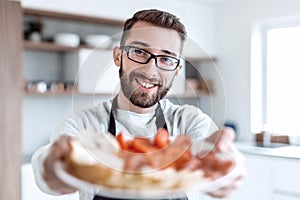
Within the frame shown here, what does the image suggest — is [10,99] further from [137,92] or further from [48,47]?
[137,92]

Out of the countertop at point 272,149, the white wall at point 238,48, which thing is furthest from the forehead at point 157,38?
the white wall at point 238,48

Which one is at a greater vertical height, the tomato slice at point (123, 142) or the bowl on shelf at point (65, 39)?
the bowl on shelf at point (65, 39)

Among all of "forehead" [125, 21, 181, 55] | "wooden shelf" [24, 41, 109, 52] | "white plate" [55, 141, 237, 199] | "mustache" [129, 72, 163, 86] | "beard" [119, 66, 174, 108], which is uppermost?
"wooden shelf" [24, 41, 109, 52]

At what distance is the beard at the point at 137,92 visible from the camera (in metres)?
0.87

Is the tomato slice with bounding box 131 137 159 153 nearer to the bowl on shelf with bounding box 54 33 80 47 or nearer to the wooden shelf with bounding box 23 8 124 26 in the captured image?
the wooden shelf with bounding box 23 8 124 26

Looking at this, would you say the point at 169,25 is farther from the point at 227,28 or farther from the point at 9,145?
the point at 227,28

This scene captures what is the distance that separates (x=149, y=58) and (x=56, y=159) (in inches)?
11.7

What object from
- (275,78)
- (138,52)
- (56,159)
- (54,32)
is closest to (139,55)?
(138,52)

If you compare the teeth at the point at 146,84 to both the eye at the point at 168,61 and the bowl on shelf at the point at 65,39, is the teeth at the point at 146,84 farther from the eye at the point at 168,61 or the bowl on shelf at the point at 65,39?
the bowl on shelf at the point at 65,39

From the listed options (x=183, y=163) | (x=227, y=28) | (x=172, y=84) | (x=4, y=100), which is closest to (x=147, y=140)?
(x=183, y=163)

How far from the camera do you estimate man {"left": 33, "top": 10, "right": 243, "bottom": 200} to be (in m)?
0.85

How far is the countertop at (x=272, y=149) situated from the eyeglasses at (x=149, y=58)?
2.37 metres

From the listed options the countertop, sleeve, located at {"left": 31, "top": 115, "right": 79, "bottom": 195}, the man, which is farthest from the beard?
the countertop

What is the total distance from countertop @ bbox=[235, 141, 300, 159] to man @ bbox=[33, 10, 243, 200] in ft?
7.70
